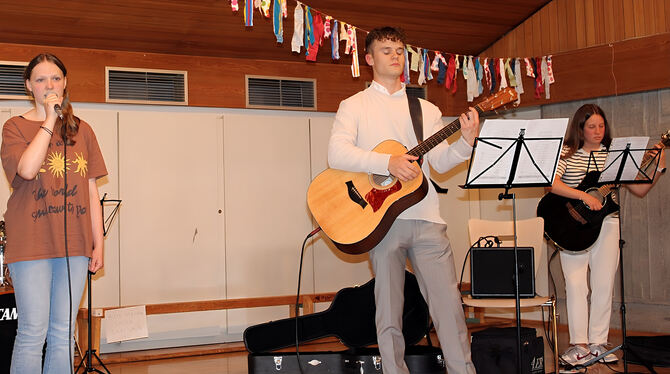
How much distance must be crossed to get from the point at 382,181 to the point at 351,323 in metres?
1.40

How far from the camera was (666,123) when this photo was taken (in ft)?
19.2

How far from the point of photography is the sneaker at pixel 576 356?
4543 millimetres

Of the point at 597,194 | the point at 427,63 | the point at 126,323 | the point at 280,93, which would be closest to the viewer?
the point at 597,194

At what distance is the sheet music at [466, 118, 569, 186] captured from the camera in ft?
10.3

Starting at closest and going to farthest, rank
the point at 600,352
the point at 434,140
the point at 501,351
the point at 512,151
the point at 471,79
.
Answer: the point at 512,151 → the point at 434,140 → the point at 501,351 → the point at 600,352 → the point at 471,79

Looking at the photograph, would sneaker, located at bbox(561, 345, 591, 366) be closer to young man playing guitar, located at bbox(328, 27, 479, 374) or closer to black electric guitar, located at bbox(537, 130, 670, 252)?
black electric guitar, located at bbox(537, 130, 670, 252)

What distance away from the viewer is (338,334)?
178 inches

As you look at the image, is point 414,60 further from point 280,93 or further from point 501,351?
point 501,351

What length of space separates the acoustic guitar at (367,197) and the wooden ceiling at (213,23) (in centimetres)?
253

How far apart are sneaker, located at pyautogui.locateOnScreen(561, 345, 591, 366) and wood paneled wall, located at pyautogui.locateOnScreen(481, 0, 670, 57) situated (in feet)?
9.37

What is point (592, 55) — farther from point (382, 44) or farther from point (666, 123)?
point (382, 44)

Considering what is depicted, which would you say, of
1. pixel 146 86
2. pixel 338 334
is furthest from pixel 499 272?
pixel 146 86

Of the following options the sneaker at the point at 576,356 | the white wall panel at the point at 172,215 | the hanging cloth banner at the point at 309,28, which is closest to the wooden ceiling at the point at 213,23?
the white wall panel at the point at 172,215

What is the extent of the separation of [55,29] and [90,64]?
1.37 ft
